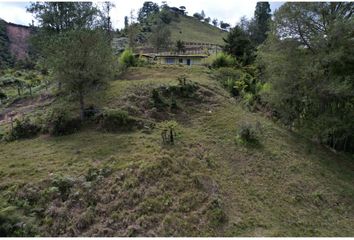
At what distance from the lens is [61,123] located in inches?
533

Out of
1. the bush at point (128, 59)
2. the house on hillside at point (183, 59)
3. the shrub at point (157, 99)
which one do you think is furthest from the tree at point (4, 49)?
the shrub at point (157, 99)

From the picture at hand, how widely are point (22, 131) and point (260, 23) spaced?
41.8 meters

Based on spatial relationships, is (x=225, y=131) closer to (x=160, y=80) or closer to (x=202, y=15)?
(x=160, y=80)

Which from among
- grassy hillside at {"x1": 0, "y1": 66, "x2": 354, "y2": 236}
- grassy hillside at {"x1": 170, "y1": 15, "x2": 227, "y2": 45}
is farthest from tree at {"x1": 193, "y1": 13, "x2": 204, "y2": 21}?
grassy hillside at {"x1": 0, "y1": 66, "x2": 354, "y2": 236}

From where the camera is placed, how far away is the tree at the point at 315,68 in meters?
12.6

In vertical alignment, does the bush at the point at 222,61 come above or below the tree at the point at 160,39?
below

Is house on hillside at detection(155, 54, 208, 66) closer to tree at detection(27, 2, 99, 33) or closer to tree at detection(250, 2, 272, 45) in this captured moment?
tree at detection(27, 2, 99, 33)

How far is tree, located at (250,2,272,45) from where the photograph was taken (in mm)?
44781

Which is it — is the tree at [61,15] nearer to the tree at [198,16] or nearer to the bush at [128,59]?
the bush at [128,59]

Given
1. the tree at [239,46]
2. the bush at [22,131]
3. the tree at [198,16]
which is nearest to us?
the bush at [22,131]

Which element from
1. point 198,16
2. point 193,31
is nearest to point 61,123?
point 193,31

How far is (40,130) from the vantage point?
45.5ft

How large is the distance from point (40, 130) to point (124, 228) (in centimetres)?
870

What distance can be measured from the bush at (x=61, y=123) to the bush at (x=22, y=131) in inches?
29.0
